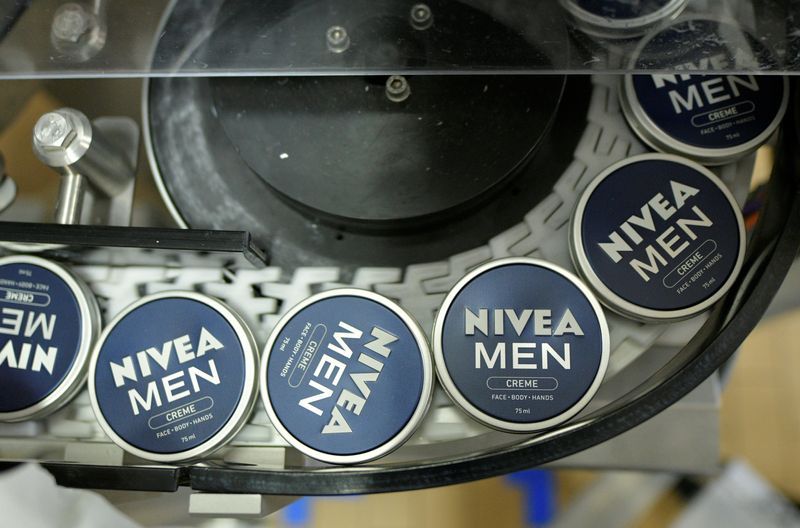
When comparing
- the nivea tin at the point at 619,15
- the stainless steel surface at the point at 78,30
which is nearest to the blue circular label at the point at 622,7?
the nivea tin at the point at 619,15

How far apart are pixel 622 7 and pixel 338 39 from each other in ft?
0.74

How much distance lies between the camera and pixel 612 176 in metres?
0.56

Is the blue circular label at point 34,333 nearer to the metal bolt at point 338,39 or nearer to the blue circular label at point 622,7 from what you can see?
the metal bolt at point 338,39

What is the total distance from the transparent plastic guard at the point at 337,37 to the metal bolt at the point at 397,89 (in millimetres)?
16

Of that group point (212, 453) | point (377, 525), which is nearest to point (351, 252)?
point (212, 453)

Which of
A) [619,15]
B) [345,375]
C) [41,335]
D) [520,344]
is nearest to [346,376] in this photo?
[345,375]

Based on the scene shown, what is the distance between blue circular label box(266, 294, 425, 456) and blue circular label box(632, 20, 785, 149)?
273 mm

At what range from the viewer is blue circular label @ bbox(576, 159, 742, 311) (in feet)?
1.76

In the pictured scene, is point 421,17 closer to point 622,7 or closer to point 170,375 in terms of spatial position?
point 622,7

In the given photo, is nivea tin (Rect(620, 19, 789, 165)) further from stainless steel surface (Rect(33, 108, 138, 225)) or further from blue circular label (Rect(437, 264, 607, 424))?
stainless steel surface (Rect(33, 108, 138, 225))

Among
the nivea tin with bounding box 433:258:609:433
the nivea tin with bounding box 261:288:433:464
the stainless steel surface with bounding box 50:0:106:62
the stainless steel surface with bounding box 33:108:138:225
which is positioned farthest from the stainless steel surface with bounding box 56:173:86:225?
the nivea tin with bounding box 433:258:609:433

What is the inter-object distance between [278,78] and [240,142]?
0.22 ft

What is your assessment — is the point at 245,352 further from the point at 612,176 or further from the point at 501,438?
the point at 612,176

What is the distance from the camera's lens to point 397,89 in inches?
23.5
